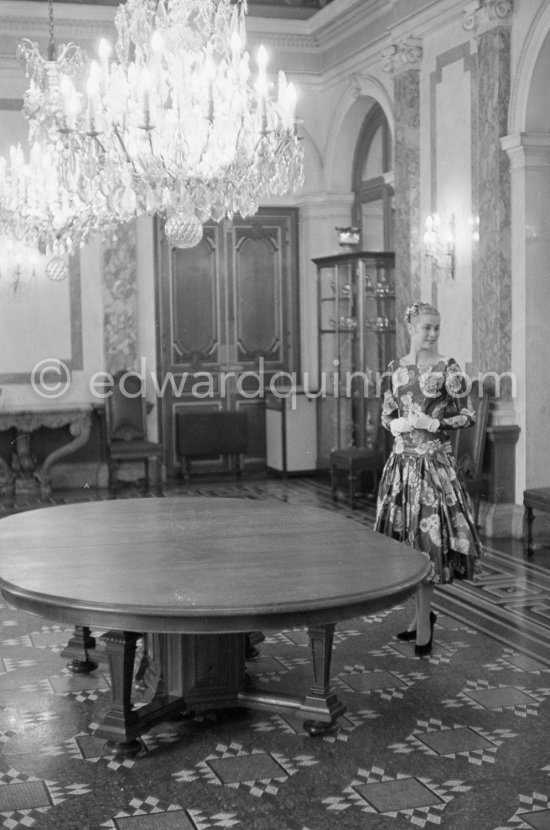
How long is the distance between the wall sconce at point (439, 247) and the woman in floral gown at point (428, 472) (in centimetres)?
351

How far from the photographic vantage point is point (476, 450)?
8219 millimetres

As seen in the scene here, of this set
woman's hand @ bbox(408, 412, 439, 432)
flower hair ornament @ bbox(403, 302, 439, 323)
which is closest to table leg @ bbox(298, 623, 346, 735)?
woman's hand @ bbox(408, 412, 439, 432)

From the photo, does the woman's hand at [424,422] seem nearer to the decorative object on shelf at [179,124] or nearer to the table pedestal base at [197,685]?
the table pedestal base at [197,685]

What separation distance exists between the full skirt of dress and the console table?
5.69 metres

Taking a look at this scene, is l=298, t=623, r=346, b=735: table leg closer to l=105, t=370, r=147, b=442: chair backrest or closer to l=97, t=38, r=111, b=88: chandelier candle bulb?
l=97, t=38, r=111, b=88: chandelier candle bulb

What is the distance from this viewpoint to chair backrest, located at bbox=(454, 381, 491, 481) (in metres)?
8.20

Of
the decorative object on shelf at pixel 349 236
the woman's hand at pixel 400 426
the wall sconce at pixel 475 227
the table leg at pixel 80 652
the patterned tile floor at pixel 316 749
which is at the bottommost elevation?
the patterned tile floor at pixel 316 749

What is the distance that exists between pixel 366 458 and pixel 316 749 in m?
5.64

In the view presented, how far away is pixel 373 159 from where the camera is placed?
11258 millimetres

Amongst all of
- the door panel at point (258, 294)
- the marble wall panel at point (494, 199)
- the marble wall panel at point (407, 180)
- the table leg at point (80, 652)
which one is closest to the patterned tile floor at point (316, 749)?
the table leg at point (80, 652)

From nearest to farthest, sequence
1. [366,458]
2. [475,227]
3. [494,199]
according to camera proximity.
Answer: [494,199] → [475,227] → [366,458]

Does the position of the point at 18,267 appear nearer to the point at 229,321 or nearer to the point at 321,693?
the point at 229,321

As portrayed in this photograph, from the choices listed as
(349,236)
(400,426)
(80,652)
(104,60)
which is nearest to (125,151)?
(104,60)

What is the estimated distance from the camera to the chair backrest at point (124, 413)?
10852 millimetres
